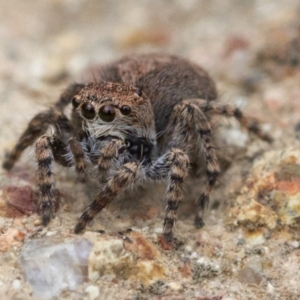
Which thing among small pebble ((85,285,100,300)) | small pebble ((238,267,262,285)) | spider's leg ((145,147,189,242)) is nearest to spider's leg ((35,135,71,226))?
small pebble ((85,285,100,300))

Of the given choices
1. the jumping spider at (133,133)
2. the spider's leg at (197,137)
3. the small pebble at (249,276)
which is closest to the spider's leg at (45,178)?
the jumping spider at (133,133)

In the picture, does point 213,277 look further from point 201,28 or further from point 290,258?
point 201,28

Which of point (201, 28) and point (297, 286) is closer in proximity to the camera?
point (297, 286)

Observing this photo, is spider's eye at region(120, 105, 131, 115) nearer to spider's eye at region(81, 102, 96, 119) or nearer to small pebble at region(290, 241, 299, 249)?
spider's eye at region(81, 102, 96, 119)

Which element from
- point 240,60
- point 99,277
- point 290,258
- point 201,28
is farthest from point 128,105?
point 201,28

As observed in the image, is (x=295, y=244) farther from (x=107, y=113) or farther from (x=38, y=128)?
(x=38, y=128)

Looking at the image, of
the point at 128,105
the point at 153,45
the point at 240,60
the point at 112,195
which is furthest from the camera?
the point at 153,45

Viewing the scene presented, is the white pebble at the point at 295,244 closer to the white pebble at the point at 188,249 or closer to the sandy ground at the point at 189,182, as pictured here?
the sandy ground at the point at 189,182

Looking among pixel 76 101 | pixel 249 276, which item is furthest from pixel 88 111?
pixel 249 276
